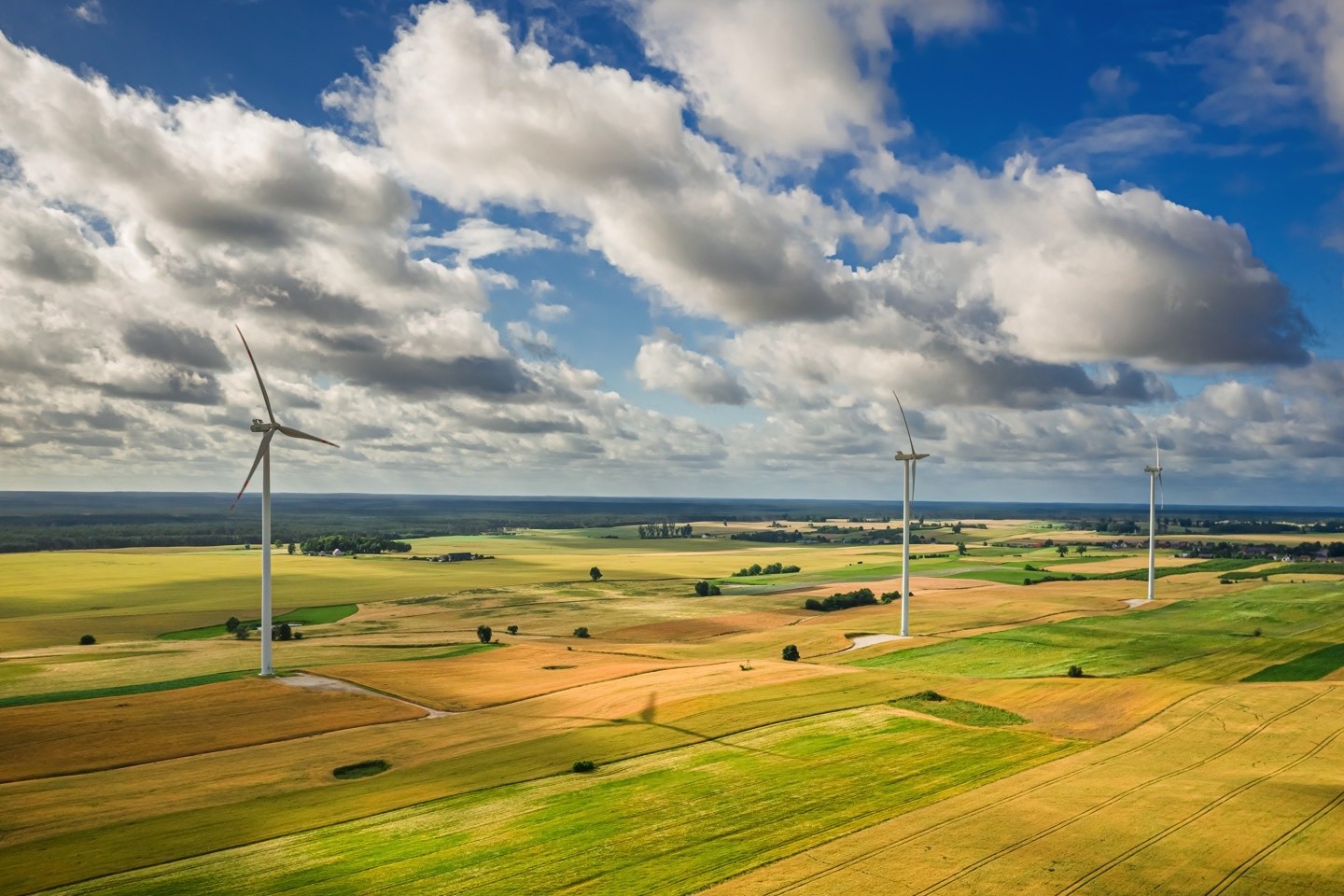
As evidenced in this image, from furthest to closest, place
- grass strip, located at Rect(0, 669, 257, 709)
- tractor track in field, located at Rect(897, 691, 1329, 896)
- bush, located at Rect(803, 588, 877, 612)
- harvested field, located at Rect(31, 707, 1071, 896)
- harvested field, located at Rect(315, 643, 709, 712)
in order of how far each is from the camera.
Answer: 1. bush, located at Rect(803, 588, 877, 612)
2. harvested field, located at Rect(315, 643, 709, 712)
3. grass strip, located at Rect(0, 669, 257, 709)
4. harvested field, located at Rect(31, 707, 1071, 896)
5. tractor track in field, located at Rect(897, 691, 1329, 896)

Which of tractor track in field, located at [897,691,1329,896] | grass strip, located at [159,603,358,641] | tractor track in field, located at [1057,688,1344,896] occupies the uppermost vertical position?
tractor track in field, located at [1057,688,1344,896]

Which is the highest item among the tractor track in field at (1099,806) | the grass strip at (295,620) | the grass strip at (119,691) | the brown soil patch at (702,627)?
the tractor track in field at (1099,806)

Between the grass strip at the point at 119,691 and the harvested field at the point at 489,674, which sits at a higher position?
the harvested field at the point at 489,674

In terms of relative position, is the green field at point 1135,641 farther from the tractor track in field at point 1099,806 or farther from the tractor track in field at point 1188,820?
the tractor track in field at point 1188,820

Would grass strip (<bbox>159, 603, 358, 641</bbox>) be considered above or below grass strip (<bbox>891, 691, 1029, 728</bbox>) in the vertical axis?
below

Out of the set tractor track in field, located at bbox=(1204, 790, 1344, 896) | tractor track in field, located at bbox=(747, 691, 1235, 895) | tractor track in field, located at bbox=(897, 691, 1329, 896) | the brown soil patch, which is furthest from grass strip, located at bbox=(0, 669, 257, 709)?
tractor track in field, located at bbox=(1204, 790, 1344, 896)

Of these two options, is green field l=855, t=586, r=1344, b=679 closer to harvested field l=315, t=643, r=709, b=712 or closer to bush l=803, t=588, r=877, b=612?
harvested field l=315, t=643, r=709, b=712

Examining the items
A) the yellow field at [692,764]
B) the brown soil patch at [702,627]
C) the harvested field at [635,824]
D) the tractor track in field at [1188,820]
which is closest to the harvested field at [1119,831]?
the tractor track in field at [1188,820]
